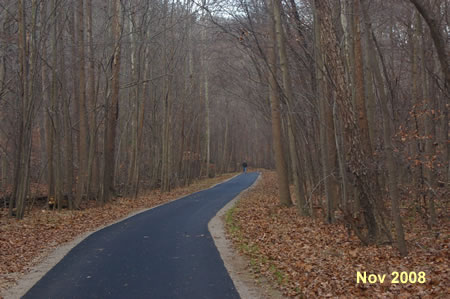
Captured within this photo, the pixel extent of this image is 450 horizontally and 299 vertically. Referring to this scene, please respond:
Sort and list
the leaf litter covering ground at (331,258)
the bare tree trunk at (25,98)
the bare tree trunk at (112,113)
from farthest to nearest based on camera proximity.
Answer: the bare tree trunk at (112,113) < the bare tree trunk at (25,98) < the leaf litter covering ground at (331,258)

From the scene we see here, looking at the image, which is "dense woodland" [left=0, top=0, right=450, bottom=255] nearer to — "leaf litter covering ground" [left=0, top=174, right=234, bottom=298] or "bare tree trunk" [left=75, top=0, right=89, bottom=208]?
"bare tree trunk" [left=75, top=0, right=89, bottom=208]

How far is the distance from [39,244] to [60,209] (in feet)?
26.5

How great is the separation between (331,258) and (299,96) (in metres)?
11.5

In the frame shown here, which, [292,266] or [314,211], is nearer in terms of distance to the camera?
[292,266]

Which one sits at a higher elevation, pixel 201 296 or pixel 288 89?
pixel 288 89

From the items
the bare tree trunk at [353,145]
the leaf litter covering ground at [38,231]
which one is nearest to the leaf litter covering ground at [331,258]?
the bare tree trunk at [353,145]

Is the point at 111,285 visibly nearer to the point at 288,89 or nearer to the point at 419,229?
the point at 419,229

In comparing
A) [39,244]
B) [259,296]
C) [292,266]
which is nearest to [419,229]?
[292,266]

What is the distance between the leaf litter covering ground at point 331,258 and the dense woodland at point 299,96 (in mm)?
551

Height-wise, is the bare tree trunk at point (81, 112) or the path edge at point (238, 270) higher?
the bare tree trunk at point (81, 112)

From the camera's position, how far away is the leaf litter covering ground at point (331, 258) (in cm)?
649

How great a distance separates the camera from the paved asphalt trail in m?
6.99

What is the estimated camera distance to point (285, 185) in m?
19.0

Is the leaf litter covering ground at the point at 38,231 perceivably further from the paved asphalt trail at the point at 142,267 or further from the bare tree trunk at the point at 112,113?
the bare tree trunk at the point at 112,113
